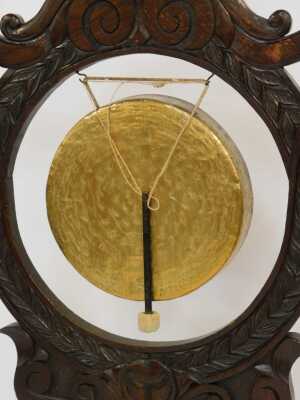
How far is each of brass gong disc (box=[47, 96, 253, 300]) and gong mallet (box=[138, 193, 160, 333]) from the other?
0.01 metres

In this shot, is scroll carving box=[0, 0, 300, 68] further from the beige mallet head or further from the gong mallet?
the beige mallet head

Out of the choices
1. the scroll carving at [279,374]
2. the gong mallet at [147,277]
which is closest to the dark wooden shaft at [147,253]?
the gong mallet at [147,277]

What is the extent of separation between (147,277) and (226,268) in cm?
23

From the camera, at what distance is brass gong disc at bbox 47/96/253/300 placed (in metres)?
1.29

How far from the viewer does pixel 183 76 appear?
151 cm

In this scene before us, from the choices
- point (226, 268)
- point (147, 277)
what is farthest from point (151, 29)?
point (226, 268)

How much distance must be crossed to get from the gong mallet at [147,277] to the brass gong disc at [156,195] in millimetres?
15

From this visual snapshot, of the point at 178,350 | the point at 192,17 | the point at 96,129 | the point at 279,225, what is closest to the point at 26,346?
the point at 178,350

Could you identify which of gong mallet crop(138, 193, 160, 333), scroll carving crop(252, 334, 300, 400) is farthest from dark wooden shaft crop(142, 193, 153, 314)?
scroll carving crop(252, 334, 300, 400)

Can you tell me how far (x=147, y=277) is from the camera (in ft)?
4.40

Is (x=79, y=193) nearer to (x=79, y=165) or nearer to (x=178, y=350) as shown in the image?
(x=79, y=165)

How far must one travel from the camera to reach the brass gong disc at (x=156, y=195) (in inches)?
50.8

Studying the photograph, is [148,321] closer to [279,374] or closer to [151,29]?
[279,374]

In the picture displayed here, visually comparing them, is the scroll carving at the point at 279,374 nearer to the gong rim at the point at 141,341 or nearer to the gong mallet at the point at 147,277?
the gong rim at the point at 141,341
